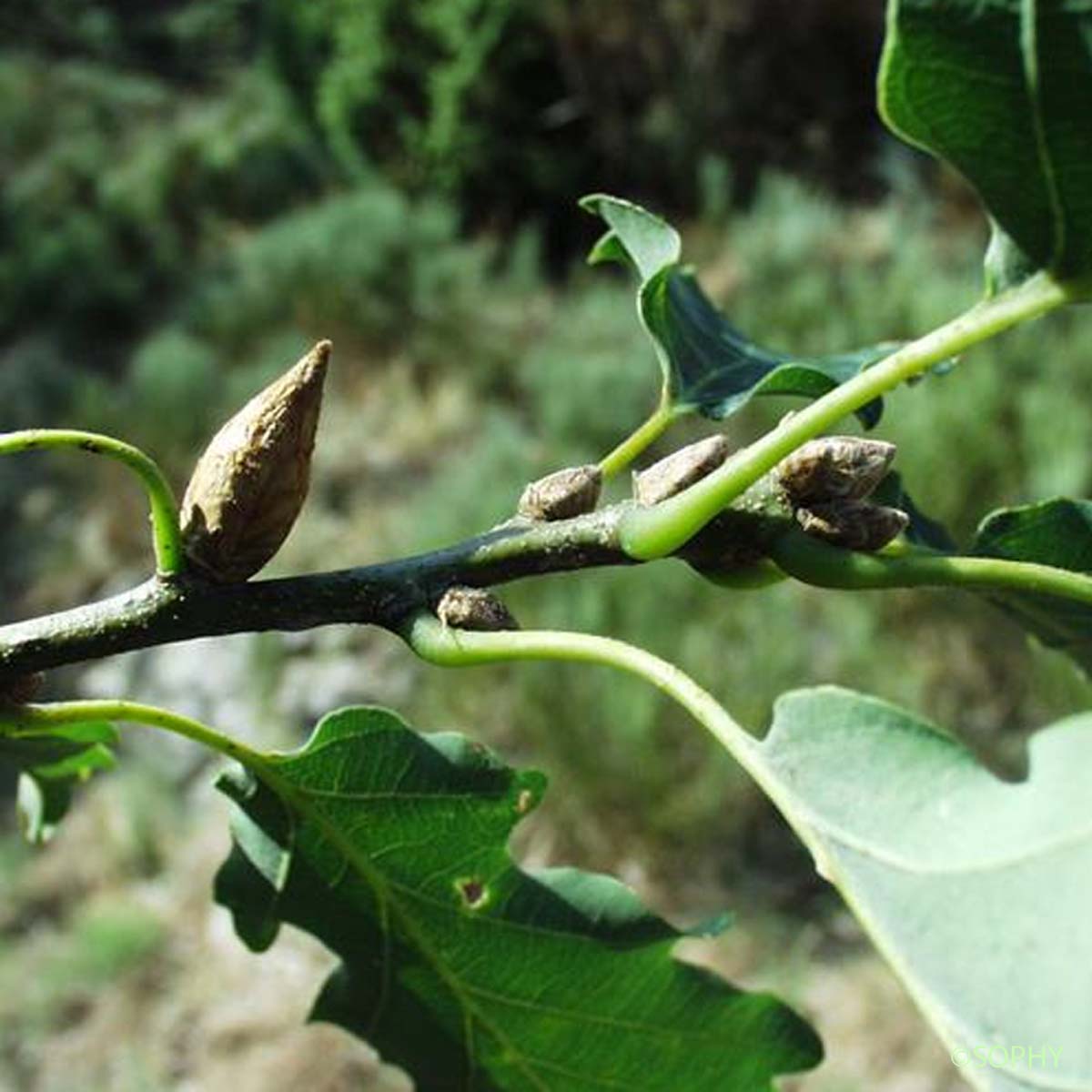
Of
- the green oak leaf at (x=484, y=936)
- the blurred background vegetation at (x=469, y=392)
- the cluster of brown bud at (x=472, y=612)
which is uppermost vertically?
the cluster of brown bud at (x=472, y=612)

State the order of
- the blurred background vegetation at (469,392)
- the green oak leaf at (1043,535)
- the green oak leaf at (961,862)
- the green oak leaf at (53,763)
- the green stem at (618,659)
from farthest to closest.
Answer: the blurred background vegetation at (469,392)
the green oak leaf at (53,763)
the green oak leaf at (1043,535)
the green stem at (618,659)
the green oak leaf at (961,862)

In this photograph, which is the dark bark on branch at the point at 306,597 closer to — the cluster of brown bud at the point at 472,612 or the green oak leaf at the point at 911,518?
the cluster of brown bud at the point at 472,612

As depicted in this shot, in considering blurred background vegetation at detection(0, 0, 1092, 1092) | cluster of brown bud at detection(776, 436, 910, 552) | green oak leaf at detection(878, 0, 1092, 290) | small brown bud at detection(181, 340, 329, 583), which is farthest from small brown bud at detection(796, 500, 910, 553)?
blurred background vegetation at detection(0, 0, 1092, 1092)

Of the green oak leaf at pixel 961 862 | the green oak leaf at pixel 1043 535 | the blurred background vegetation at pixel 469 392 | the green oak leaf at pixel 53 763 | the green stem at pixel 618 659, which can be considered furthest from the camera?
the blurred background vegetation at pixel 469 392

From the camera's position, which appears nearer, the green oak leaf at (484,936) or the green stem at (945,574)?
the green stem at (945,574)

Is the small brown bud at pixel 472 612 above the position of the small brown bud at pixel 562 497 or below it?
below

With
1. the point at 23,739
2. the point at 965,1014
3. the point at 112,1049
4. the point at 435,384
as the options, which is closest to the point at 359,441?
the point at 435,384

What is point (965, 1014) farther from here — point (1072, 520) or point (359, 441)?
point (359, 441)

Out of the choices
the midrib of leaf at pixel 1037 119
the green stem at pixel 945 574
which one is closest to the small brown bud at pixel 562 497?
the green stem at pixel 945 574

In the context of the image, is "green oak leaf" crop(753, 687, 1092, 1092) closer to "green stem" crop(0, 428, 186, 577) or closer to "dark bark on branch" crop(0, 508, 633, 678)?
"dark bark on branch" crop(0, 508, 633, 678)
